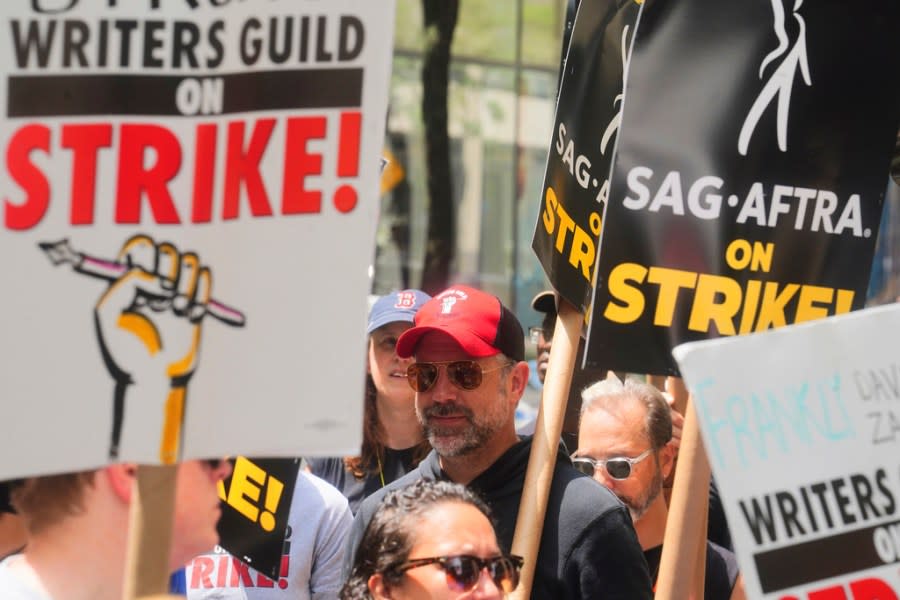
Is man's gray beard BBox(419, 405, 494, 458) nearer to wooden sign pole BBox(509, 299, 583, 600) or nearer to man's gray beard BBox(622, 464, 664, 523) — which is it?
wooden sign pole BBox(509, 299, 583, 600)

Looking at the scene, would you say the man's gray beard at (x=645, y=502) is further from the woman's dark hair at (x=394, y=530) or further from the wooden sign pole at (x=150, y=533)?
the wooden sign pole at (x=150, y=533)

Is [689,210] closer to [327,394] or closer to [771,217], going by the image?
[771,217]

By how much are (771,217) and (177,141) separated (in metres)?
1.55

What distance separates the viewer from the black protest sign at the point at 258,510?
158 inches

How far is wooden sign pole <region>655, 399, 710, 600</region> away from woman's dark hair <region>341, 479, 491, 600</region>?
39 centimetres

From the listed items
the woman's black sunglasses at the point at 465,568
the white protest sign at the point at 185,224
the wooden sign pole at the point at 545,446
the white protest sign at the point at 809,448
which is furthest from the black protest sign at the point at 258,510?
the white protest sign at the point at 809,448

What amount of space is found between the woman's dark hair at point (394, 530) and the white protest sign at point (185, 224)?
21.7 inches

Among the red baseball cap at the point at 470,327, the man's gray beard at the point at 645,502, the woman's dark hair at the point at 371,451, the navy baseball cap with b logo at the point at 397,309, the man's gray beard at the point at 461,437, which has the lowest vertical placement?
the woman's dark hair at the point at 371,451

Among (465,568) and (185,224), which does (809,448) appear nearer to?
(465,568)

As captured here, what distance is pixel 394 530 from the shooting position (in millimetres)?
3121

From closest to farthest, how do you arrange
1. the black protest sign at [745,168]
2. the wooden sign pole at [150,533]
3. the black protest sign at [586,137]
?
the wooden sign pole at [150,533] < the black protest sign at [745,168] < the black protest sign at [586,137]

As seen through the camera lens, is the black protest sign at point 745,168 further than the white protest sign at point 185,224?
Yes

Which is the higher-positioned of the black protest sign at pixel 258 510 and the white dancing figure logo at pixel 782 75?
the white dancing figure logo at pixel 782 75

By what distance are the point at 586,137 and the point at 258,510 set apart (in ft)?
4.17
